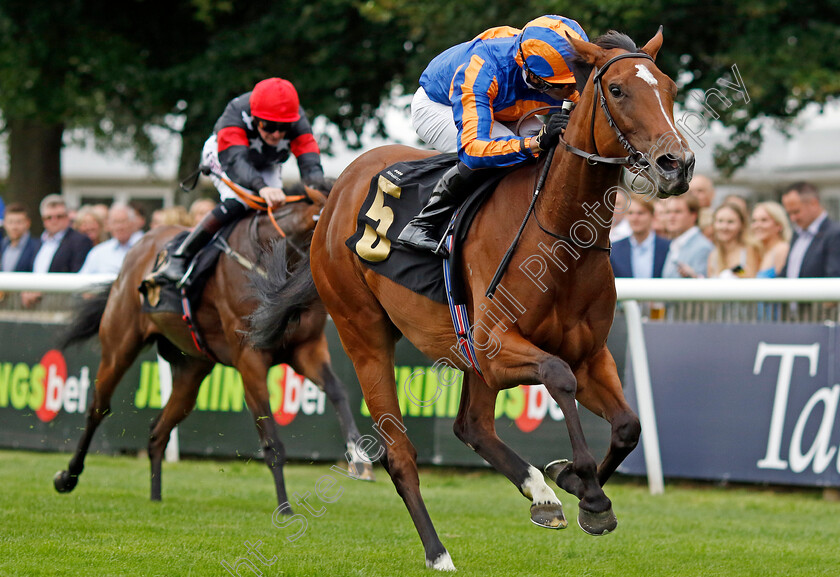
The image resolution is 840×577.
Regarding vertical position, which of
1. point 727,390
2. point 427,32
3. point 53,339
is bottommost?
point 53,339

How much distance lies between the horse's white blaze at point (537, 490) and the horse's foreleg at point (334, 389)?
65.6 inches

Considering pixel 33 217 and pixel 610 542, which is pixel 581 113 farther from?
pixel 33 217

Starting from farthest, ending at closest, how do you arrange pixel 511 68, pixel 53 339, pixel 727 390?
pixel 53 339, pixel 727 390, pixel 511 68

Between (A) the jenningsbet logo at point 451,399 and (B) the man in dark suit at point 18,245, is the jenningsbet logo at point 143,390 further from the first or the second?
(B) the man in dark suit at point 18,245

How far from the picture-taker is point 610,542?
518cm

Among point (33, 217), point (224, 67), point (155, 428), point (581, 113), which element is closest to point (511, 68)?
point (581, 113)

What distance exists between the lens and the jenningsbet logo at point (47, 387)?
863 cm

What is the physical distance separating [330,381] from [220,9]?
9157 mm

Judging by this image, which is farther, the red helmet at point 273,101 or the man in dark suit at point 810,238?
the man in dark suit at point 810,238

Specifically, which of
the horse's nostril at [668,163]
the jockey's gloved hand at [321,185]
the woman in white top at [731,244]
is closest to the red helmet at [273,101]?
the jockey's gloved hand at [321,185]

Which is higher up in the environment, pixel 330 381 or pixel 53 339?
pixel 330 381

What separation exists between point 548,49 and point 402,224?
1.06m

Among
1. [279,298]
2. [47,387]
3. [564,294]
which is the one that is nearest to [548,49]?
[564,294]

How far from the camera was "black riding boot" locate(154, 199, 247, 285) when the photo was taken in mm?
6641
